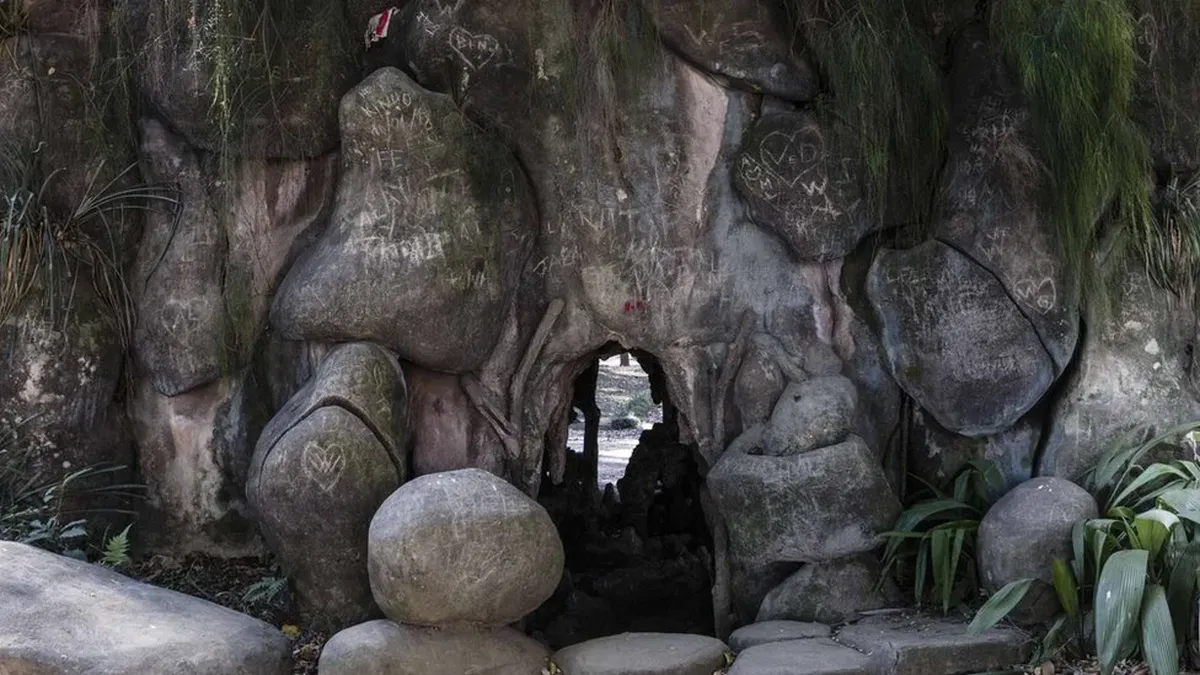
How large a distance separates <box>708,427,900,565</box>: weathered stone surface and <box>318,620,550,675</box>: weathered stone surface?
1141mm

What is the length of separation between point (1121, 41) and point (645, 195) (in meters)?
2.04

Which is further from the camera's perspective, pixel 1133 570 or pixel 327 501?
pixel 327 501

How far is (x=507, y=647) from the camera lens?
4.95 meters

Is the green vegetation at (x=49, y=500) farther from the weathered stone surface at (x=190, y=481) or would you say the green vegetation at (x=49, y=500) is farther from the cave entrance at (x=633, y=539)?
the cave entrance at (x=633, y=539)

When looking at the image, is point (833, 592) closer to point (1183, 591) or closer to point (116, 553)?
point (1183, 591)

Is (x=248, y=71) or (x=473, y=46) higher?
(x=473, y=46)

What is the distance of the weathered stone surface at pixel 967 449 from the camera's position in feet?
19.0

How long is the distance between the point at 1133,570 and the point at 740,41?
2.69 meters

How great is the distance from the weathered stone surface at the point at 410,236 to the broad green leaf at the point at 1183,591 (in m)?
2.89

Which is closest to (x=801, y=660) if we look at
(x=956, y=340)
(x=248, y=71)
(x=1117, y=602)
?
(x=1117, y=602)

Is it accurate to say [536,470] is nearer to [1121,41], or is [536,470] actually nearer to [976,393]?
[976,393]

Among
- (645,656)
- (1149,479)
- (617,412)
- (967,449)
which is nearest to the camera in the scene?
(645,656)

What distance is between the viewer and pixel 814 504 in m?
5.42

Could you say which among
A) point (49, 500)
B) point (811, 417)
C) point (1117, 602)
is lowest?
point (49, 500)
